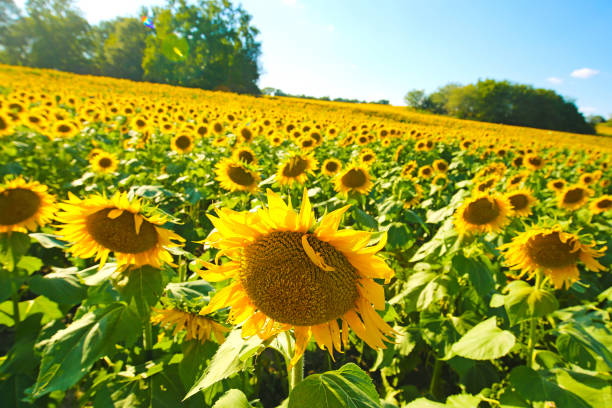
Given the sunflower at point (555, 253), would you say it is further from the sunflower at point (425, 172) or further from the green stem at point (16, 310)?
the sunflower at point (425, 172)

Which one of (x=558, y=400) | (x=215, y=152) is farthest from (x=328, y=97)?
(x=558, y=400)

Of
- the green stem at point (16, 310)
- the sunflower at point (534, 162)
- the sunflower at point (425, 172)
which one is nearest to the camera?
the green stem at point (16, 310)

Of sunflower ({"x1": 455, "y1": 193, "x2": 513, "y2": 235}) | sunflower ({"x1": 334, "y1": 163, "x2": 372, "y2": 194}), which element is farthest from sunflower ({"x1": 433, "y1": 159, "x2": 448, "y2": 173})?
sunflower ({"x1": 455, "y1": 193, "x2": 513, "y2": 235})

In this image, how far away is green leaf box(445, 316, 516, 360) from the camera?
1.90 meters

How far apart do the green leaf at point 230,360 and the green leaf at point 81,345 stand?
0.73 metres

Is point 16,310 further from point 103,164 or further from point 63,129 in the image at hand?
point 63,129

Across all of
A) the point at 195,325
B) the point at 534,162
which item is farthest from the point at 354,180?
the point at 534,162

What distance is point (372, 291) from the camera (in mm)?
1062

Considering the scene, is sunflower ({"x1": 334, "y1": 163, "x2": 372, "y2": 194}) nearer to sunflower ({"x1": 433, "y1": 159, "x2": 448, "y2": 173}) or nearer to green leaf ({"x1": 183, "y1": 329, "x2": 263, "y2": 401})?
green leaf ({"x1": 183, "y1": 329, "x2": 263, "y2": 401})

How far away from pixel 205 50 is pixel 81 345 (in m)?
65.3

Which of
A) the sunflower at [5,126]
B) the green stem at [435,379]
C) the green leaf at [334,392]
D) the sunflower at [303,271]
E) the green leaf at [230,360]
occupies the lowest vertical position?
the green stem at [435,379]

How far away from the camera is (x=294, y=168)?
3912 mm

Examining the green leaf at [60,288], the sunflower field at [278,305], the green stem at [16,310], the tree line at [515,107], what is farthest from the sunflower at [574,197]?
the tree line at [515,107]

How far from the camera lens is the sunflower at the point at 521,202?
3574 millimetres
